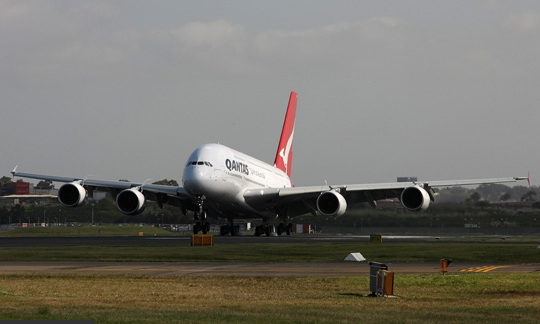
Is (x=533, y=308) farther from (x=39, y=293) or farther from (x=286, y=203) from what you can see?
(x=286, y=203)

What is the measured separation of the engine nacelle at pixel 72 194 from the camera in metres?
62.0

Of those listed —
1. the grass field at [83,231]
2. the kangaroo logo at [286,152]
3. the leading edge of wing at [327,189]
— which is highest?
the kangaroo logo at [286,152]

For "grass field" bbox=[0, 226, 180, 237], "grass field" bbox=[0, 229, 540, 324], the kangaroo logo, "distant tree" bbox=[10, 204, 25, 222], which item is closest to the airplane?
the kangaroo logo

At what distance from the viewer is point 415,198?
199 ft

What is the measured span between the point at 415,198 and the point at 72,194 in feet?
84.5

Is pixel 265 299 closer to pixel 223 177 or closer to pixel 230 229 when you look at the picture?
pixel 223 177

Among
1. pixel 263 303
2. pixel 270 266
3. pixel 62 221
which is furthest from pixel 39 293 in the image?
pixel 62 221

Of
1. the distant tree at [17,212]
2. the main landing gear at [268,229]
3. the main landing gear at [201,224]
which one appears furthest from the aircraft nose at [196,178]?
the distant tree at [17,212]

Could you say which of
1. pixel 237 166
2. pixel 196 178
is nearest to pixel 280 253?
pixel 196 178

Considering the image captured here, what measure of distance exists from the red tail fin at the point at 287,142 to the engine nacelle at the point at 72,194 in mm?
25307

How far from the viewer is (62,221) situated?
124375 millimetres

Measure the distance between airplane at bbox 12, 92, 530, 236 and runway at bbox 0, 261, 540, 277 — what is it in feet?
73.9

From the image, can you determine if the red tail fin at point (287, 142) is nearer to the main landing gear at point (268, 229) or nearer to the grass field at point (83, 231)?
the main landing gear at point (268, 229)

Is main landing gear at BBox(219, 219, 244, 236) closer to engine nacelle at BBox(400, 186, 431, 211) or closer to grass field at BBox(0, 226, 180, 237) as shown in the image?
engine nacelle at BBox(400, 186, 431, 211)
